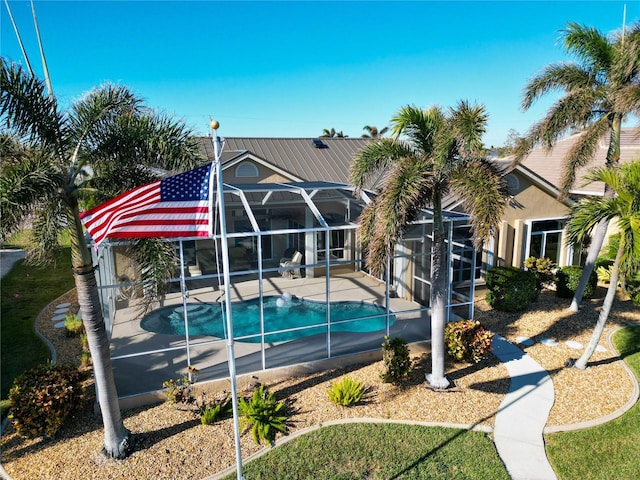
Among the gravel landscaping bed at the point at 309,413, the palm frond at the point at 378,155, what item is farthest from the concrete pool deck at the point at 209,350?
Answer: the palm frond at the point at 378,155

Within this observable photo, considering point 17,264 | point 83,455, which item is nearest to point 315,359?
point 83,455

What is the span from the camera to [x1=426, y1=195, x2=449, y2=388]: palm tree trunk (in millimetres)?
9953

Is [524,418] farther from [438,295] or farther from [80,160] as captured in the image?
[80,160]

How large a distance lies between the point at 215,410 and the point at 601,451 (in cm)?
777

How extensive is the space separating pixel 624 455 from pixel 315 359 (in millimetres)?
6939

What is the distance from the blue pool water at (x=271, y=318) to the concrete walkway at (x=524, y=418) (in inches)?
163

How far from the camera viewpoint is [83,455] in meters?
8.41

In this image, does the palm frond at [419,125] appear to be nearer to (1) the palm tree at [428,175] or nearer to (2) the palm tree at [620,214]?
(1) the palm tree at [428,175]

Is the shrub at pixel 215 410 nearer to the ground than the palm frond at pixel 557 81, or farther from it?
nearer to the ground

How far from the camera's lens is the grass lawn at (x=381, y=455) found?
7.88 metres

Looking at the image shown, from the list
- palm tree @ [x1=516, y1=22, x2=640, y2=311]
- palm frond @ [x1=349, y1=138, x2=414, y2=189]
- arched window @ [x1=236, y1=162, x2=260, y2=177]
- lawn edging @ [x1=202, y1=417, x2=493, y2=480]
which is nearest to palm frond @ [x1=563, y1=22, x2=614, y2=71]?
palm tree @ [x1=516, y1=22, x2=640, y2=311]

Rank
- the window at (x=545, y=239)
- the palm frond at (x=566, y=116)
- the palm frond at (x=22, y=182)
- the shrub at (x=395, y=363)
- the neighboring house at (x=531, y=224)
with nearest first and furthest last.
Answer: the palm frond at (x=22, y=182) → the shrub at (x=395, y=363) → the palm frond at (x=566, y=116) → the neighboring house at (x=531, y=224) → the window at (x=545, y=239)

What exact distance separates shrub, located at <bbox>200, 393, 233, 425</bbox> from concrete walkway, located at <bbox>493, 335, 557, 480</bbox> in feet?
18.7

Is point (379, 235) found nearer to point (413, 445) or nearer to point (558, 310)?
point (413, 445)
